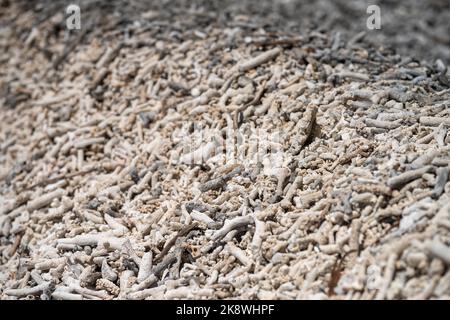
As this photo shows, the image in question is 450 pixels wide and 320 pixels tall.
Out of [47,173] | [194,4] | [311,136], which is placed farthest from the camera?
[194,4]

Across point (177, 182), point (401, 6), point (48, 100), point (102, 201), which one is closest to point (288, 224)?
point (177, 182)

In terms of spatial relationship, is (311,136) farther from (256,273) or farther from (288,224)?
(256,273)

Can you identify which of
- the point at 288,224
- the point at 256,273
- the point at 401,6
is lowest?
the point at 256,273

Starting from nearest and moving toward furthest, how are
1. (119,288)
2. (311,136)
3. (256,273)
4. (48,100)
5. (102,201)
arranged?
(256,273) < (119,288) < (311,136) < (102,201) < (48,100)

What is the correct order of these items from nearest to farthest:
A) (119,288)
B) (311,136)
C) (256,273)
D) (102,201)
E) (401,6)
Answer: (256,273), (119,288), (311,136), (102,201), (401,6)
